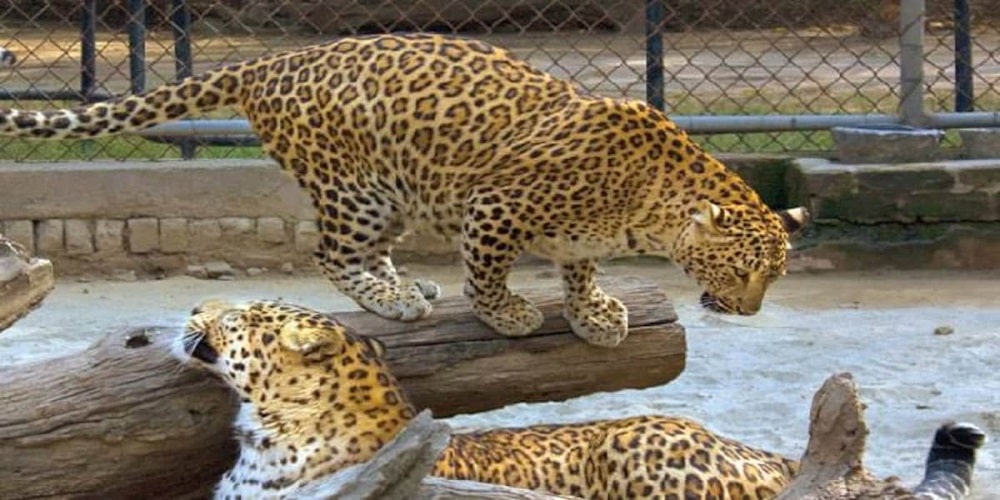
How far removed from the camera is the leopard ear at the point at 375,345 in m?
4.97

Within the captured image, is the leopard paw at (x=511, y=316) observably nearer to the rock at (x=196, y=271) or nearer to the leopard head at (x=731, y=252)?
the leopard head at (x=731, y=252)

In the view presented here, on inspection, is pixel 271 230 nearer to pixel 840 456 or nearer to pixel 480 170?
pixel 480 170

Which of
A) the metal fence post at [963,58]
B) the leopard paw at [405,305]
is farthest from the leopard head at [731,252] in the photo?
the metal fence post at [963,58]

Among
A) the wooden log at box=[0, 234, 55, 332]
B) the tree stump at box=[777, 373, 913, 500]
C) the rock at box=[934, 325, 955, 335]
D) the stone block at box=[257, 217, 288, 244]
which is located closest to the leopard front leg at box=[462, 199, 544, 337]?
the wooden log at box=[0, 234, 55, 332]

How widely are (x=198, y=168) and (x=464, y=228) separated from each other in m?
3.82

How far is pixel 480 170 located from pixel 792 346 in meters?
2.37

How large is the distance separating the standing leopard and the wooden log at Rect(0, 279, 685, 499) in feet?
0.44

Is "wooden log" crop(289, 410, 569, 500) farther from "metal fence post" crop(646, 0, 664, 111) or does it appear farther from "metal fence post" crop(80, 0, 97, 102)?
"metal fence post" crop(80, 0, 97, 102)

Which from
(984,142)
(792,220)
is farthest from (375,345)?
(984,142)

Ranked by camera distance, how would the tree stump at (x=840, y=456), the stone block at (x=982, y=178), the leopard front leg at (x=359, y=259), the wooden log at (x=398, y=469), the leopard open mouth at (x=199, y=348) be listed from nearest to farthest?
the wooden log at (x=398, y=469) < the tree stump at (x=840, y=456) < the leopard open mouth at (x=199, y=348) < the leopard front leg at (x=359, y=259) < the stone block at (x=982, y=178)

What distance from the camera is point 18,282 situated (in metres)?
4.84

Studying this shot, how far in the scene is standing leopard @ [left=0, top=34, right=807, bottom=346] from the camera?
531cm

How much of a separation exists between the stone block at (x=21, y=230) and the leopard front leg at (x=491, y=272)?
4035 millimetres

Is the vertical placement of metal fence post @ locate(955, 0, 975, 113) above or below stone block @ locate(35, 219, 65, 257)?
above
